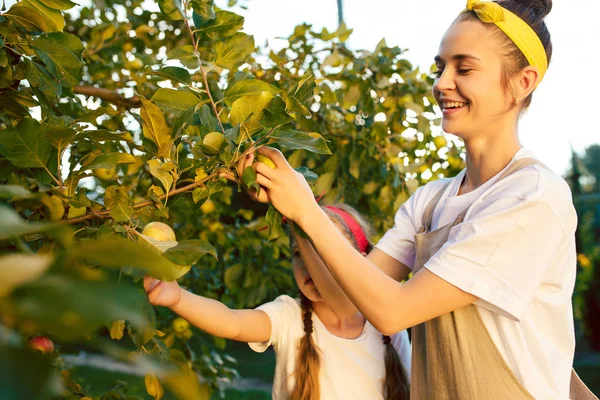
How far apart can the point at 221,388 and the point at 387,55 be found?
1.49 metres

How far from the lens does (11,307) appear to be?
0.29 meters

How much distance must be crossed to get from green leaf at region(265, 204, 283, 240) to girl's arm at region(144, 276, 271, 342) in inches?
7.9

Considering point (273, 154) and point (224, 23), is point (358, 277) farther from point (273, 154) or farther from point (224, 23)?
point (224, 23)

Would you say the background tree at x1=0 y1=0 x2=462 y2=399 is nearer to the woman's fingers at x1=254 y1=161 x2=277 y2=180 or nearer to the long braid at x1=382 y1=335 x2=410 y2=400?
the woman's fingers at x1=254 y1=161 x2=277 y2=180

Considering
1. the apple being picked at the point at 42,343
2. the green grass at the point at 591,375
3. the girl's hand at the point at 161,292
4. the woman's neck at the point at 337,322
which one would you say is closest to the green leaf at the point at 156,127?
the girl's hand at the point at 161,292

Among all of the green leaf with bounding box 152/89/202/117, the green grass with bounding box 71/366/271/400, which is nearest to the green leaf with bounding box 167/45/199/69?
the green leaf with bounding box 152/89/202/117

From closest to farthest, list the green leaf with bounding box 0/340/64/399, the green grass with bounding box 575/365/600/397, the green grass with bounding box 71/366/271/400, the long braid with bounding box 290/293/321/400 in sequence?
the green leaf with bounding box 0/340/64/399 < the long braid with bounding box 290/293/321/400 < the green grass with bounding box 71/366/271/400 < the green grass with bounding box 575/365/600/397

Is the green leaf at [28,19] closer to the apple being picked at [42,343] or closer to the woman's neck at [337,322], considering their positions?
the apple being picked at [42,343]

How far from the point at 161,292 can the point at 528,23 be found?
929 millimetres

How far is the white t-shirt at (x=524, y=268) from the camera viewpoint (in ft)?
3.61

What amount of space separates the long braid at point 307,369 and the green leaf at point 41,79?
93 cm

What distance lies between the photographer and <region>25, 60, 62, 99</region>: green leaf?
982mm

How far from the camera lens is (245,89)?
3.26 ft

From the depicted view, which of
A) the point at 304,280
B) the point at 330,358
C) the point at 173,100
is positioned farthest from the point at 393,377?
the point at 173,100
